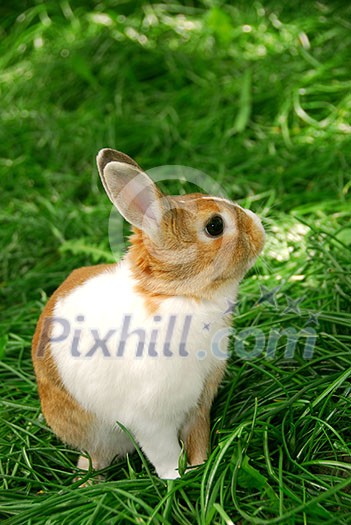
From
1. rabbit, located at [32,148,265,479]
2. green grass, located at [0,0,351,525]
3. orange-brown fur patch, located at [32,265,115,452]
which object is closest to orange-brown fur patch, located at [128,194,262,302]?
rabbit, located at [32,148,265,479]

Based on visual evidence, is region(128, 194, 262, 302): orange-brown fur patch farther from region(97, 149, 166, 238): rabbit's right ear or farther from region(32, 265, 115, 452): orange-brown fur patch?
region(32, 265, 115, 452): orange-brown fur patch

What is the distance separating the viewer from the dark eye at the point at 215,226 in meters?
2.46

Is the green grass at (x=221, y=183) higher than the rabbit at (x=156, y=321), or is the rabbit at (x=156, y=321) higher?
the rabbit at (x=156, y=321)

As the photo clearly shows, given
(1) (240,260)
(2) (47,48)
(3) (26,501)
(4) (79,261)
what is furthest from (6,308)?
(2) (47,48)

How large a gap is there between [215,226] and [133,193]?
261 mm

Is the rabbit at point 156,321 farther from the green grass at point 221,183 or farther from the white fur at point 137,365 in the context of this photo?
the green grass at point 221,183

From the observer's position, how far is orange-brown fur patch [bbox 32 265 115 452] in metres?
2.64

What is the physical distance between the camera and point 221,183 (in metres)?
4.33

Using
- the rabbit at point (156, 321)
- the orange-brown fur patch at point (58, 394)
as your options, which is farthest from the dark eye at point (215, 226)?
the orange-brown fur patch at point (58, 394)

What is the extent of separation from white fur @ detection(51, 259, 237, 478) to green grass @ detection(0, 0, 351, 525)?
148 millimetres

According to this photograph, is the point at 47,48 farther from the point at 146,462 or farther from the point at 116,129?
the point at 146,462

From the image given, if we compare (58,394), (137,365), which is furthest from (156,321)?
(58,394)

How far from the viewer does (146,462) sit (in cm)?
265

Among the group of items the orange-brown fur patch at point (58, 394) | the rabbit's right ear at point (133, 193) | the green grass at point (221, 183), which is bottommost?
the green grass at point (221, 183)
